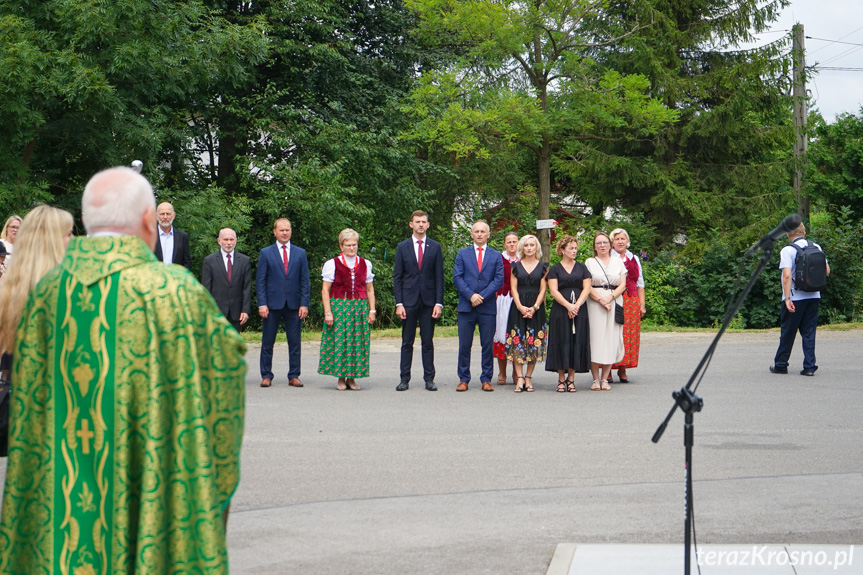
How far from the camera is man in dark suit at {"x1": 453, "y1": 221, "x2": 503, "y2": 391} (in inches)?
490

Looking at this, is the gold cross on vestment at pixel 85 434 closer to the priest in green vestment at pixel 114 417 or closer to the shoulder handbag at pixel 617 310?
the priest in green vestment at pixel 114 417

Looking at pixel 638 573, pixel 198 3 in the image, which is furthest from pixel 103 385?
pixel 198 3

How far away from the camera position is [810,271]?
1356cm

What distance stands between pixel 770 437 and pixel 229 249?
6.95 meters

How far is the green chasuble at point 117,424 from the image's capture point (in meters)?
3.35

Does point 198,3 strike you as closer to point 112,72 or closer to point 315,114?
point 112,72

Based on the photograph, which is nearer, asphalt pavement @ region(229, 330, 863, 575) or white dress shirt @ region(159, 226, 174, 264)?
asphalt pavement @ region(229, 330, 863, 575)

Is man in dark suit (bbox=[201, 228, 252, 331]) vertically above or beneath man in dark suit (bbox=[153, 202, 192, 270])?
beneath

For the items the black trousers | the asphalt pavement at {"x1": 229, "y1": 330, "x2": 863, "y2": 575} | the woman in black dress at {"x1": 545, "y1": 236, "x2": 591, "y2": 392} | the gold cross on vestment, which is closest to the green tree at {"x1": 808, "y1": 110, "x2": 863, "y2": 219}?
the asphalt pavement at {"x1": 229, "y1": 330, "x2": 863, "y2": 575}

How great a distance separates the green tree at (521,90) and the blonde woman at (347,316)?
1427 cm

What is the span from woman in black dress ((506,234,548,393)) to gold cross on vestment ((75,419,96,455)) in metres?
9.32

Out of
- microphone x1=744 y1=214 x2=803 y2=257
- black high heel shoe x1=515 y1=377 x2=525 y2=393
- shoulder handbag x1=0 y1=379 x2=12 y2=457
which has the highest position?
microphone x1=744 y1=214 x2=803 y2=257

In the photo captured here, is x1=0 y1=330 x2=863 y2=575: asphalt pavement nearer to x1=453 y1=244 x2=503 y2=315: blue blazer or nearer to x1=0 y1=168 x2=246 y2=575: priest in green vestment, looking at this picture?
x1=453 y1=244 x2=503 y2=315: blue blazer

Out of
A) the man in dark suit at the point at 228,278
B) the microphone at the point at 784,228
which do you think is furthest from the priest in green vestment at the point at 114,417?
the man in dark suit at the point at 228,278
